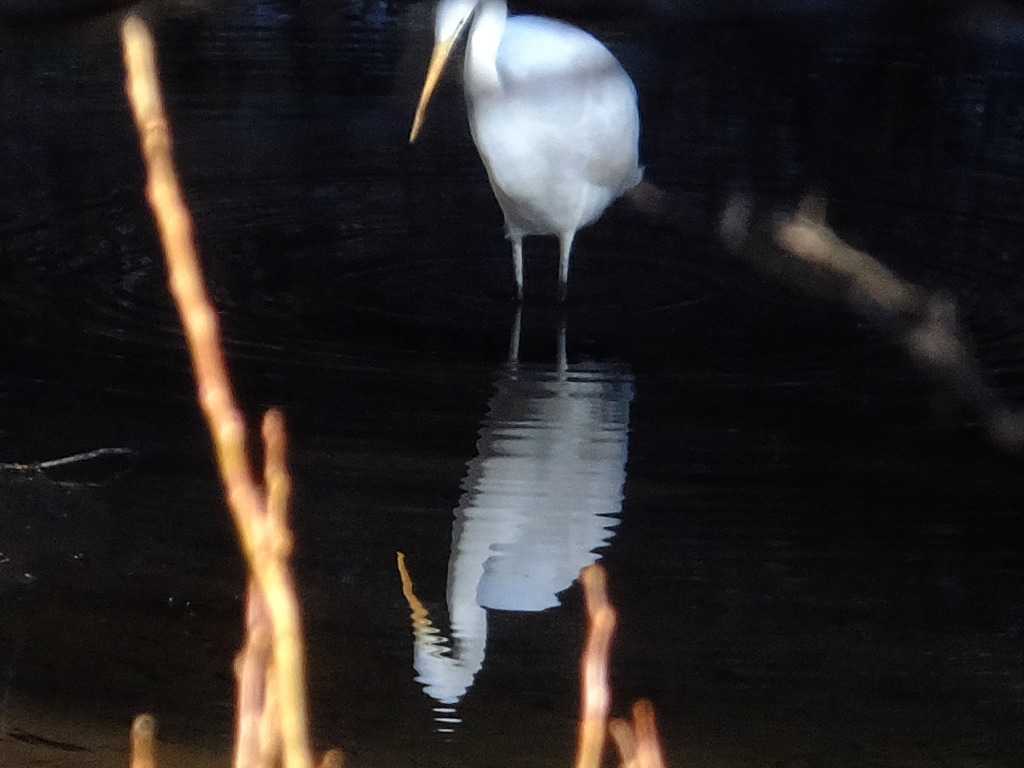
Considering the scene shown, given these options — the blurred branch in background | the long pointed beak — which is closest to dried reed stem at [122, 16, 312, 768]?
the blurred branch in background

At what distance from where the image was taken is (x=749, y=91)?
6.52 meters

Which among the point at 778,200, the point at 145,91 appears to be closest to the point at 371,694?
the point at 145,91

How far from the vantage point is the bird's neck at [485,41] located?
13.0 ft

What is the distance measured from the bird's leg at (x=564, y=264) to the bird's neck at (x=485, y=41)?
0.47m

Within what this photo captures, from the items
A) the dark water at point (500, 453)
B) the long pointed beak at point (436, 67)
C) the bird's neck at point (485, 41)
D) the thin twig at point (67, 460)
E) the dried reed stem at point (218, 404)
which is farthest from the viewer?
the bird's neck at point (485, 41)

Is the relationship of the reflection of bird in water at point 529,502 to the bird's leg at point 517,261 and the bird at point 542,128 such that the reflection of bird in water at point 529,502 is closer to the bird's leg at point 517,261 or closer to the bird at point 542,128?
the bird's leg at point 517,261

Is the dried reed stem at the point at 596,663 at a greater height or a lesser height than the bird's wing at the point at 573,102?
greater

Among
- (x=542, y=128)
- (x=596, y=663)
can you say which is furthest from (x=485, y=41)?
(x=596, y=663)

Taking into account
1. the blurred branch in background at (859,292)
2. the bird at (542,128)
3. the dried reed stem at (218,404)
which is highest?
the dried reed stem at (218,404)

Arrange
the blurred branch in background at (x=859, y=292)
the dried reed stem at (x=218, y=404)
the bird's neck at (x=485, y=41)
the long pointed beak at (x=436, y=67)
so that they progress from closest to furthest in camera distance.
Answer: the dried reed stem at (x=218, y=404)
the blurred branch in background at (x=859, y=292)
the long pointed beak at (x=436, y=67)
the bird's neck at (x=485, y=41)

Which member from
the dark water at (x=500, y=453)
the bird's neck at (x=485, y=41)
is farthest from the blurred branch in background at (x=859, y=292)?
the bird's neck at (x=485, y=41)

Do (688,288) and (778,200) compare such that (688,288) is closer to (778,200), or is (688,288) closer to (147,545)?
(778,200)

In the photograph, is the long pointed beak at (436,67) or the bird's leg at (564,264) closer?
the long pointed beak at (436,67)

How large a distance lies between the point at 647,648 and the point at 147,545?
82 cm
